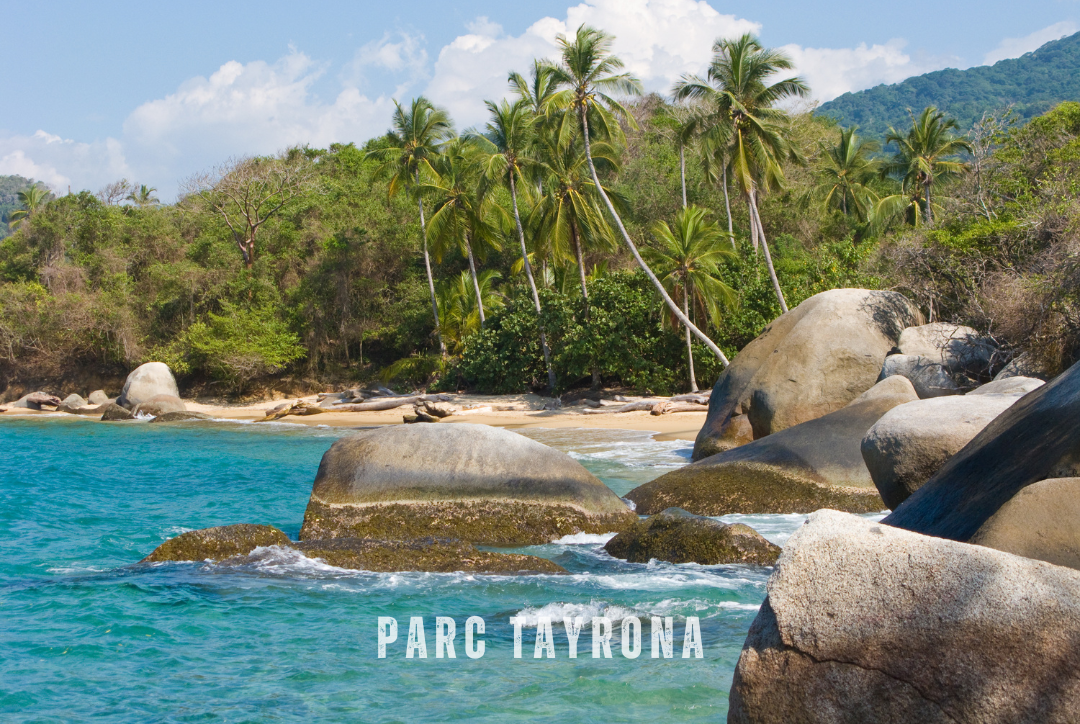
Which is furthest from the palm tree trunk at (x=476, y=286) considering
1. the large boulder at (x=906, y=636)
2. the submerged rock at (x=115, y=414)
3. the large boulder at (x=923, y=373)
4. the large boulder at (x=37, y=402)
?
the large boulder at (x=906, y=636)

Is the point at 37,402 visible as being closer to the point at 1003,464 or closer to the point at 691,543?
the point at 691,543

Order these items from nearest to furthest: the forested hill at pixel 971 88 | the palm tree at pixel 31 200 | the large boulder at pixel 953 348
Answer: the large boulder at pixel 953 348, the palm tree at pixel 31 200, the forested hill at pixel 971 88

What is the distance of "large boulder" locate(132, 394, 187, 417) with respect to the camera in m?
32.3

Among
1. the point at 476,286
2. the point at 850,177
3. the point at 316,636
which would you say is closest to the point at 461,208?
the point at 476,286

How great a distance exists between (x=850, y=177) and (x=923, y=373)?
30336 mm

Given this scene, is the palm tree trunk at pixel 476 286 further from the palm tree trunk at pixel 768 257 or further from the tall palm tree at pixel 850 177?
the tall palm tree at pixel 850 177

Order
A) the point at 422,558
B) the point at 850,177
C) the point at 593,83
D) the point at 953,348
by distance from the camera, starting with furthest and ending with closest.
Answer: the point at 850,177
the point at 593,83
the point at 953,348
the point at 422,558

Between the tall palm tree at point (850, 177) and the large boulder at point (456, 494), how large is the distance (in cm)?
3444

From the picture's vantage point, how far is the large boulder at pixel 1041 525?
394 centimetres

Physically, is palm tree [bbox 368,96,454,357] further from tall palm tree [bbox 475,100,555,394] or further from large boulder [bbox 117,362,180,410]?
large boulder [bbox 117,362,180,410]

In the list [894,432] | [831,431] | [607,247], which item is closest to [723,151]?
[607,247]

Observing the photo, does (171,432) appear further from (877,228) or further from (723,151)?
(877,228)

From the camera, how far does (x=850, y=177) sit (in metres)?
40.8

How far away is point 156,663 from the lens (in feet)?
19.4
